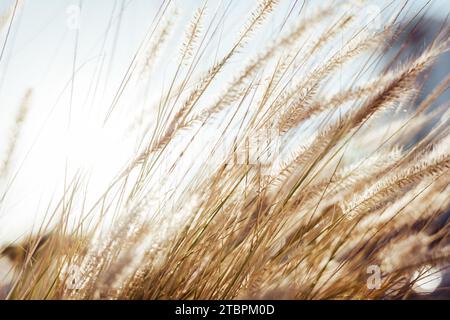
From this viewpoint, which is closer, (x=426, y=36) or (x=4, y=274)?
(x=4, y=274)

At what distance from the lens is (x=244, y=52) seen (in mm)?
958

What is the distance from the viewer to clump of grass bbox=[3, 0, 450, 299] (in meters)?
0.80

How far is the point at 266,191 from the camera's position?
2.78 feet

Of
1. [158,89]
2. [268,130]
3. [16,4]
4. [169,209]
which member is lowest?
[169,209]

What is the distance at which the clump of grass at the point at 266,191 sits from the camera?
80cm

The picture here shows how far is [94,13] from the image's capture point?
39.4 inches
